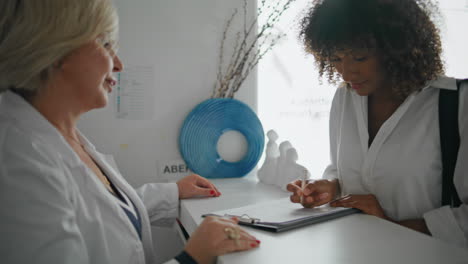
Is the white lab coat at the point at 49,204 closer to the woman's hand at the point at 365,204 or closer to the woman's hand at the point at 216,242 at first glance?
the woman's hand at the point at 216,242

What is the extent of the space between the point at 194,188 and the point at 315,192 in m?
0.49

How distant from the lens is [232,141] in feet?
6.03

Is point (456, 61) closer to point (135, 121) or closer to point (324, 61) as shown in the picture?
point (324, 61)

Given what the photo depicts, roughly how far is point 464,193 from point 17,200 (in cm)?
106

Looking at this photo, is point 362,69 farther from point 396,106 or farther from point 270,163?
point 270,163

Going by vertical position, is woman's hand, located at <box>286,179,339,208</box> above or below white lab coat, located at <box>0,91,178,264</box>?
below

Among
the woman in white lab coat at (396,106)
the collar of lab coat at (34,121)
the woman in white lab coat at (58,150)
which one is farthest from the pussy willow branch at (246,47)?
the collar of lab coat at (34,121)

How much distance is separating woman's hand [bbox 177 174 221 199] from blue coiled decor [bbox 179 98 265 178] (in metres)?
0.40

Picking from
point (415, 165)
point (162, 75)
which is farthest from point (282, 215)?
point (162, 75)

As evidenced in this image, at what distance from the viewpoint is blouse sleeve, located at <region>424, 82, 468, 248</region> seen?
2.65ft

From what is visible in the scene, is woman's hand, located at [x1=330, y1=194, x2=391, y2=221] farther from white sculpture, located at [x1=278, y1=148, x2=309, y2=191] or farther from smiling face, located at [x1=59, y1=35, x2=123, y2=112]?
smiling face, located at [x1=59, y1=35, x2=123, y2=112]

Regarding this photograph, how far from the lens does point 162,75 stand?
1718 millimetres

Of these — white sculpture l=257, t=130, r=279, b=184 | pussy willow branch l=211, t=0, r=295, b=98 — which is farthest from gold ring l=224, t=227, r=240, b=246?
pussy willow branch l=211, t=0, r=295, b=98

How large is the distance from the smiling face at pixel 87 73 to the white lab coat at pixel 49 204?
0.10 metres
